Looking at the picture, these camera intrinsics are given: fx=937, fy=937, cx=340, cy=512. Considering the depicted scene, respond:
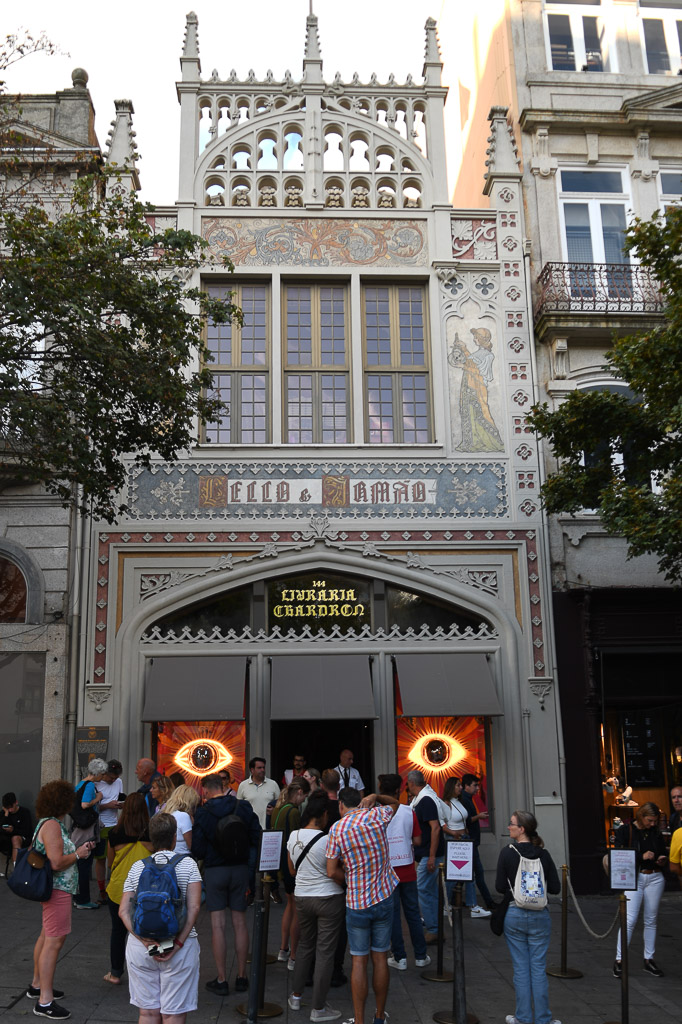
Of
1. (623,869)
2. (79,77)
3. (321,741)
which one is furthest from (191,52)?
(623,869)

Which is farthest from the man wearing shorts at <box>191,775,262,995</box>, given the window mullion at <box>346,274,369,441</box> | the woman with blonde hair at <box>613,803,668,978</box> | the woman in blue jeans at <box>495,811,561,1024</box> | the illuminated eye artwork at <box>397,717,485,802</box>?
the window mullion at <box>346,274,369,441</box>

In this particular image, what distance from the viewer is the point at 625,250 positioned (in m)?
13.0

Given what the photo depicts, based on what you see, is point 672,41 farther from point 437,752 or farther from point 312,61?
point 437,752

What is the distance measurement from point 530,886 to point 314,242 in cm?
1269

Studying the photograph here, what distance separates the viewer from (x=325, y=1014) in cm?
800

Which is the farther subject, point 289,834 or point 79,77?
point 79,77

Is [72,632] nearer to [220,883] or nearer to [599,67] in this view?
[220,883]

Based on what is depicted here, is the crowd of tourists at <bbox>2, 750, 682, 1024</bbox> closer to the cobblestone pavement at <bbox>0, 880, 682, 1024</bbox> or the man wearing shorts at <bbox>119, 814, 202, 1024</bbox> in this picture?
the man wearing shorts at <bbox>119, 814, 202, 1024</bbox>

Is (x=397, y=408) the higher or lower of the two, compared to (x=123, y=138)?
lower

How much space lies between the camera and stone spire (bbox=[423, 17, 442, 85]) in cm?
1820

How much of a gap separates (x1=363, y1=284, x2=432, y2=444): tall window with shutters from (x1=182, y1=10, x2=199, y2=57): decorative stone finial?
583cm

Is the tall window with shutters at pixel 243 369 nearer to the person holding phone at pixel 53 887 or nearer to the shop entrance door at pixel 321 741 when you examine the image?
the shop entrance door at pixel 321 741

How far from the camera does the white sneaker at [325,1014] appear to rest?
7.91m

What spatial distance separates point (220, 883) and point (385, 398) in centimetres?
997
